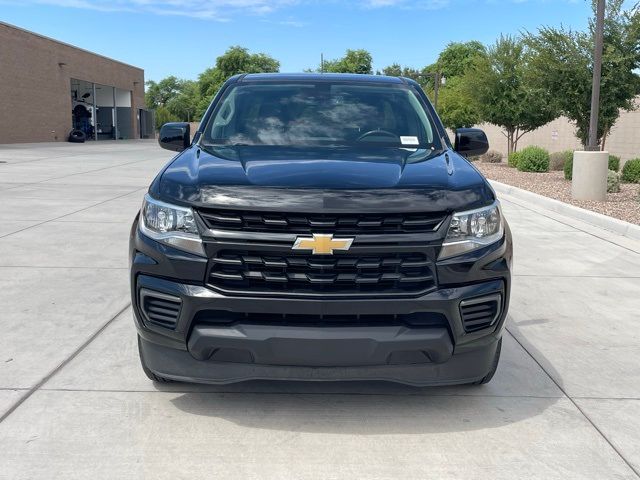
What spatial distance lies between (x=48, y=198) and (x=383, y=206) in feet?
36.5

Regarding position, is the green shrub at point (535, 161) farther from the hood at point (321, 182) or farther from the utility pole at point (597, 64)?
the hood at point (321, 182)

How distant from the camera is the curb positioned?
10.2m

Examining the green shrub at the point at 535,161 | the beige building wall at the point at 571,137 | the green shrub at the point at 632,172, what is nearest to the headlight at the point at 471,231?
the green shrub at the point at 632,172

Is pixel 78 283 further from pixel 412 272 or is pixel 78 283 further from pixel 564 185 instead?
pixel 564 185

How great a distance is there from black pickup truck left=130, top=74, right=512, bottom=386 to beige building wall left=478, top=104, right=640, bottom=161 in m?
18.3

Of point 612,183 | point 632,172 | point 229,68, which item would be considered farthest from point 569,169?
point 229,68

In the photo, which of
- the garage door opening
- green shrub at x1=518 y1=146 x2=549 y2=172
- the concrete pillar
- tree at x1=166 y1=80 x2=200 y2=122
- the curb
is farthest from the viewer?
tree at x1=166 y1=80 x2=200 y2=122

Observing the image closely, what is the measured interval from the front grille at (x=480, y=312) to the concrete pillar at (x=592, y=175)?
11595 mm

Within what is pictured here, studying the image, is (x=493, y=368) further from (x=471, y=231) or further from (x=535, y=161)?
(x=535, y=161)

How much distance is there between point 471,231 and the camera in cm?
346

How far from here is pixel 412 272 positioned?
3314mm

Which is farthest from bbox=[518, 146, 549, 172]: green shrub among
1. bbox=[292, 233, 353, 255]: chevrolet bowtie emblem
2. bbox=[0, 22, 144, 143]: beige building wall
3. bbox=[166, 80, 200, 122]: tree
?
bbox=[166, 80, 200, 122]: tree

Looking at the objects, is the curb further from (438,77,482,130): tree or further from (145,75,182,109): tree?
(145,75,182,109): tree

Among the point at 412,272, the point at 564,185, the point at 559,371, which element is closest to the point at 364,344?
the point at 412,272
